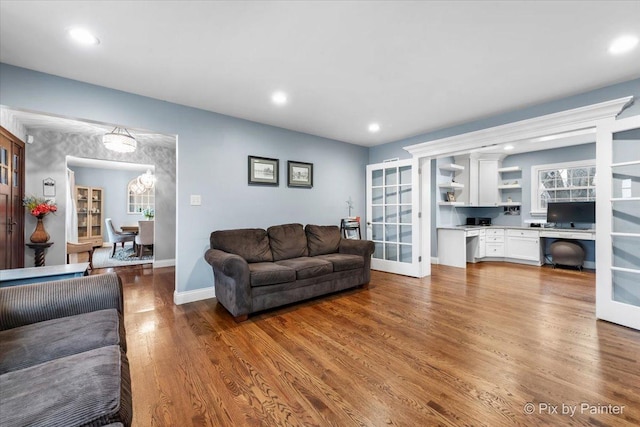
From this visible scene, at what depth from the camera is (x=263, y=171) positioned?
3.97 metres

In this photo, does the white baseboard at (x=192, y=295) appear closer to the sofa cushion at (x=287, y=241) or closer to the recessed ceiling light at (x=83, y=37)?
the sofa cushion at (x=287, y=241)

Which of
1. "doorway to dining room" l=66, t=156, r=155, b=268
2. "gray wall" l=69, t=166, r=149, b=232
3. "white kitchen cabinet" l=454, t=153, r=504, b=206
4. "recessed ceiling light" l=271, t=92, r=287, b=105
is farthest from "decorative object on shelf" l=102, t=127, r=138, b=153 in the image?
"white kitchen cabinet" l=454, t=153, r=504, b=206

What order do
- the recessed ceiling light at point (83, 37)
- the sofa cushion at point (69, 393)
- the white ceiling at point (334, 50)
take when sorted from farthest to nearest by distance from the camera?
the recessed ceiling light at point (83, 37) → the white ceiling at point (334, 50) → the sofa cushion at point (69, 393)

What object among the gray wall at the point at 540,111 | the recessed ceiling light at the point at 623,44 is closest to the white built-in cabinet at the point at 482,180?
the gray wall at the point at 540,111

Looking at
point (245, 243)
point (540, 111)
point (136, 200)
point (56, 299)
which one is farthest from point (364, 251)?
point (136, 200)

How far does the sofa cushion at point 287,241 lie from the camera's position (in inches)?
144

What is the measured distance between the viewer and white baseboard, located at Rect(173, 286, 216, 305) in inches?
130

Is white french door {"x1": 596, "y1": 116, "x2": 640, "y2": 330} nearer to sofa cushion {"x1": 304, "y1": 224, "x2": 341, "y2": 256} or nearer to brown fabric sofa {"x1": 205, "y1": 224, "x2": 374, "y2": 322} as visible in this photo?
brown fabric sofa {"x1": 205, "y1": 224, "x2": 374, "y2": 322}

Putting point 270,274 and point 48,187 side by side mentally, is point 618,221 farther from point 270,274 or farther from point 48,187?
point 48,187

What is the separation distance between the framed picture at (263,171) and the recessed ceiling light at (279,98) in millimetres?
961

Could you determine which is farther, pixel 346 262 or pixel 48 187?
pixel 48 187

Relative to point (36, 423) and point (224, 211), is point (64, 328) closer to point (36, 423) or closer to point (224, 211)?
point (36, 423)

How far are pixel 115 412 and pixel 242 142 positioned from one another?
3.39 meters

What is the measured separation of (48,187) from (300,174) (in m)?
4.00
